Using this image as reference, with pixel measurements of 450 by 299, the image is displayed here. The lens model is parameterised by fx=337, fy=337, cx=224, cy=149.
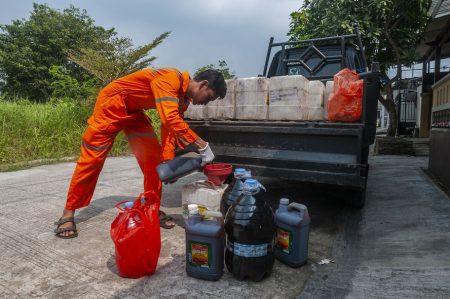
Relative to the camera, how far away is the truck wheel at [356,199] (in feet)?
12.0

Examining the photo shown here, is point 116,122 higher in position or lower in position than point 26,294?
higher

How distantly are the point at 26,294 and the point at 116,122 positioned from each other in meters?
1.50

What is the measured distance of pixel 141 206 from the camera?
7.97 feet

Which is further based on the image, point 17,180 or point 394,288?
point 17,180

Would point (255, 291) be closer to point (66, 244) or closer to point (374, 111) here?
point (66, 244)

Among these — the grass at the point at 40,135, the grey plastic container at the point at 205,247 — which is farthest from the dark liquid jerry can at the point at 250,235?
the grass at the point at 40,135

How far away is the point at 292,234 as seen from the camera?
2455 millimetres

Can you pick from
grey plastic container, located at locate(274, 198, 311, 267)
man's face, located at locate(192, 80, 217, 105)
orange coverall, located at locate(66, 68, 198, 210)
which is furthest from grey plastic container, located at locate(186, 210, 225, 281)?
man's face, located at locate(192, 80, 217, 105)

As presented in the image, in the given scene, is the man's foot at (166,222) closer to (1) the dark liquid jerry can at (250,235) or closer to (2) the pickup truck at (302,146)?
(2) the pickup truck at (302,146)

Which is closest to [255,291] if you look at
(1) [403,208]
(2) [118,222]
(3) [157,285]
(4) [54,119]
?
(3) [157,285]

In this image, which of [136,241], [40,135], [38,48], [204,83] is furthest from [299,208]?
[38,48]

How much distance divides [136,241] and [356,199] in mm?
2513

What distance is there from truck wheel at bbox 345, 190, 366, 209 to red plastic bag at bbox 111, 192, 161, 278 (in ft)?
7.55

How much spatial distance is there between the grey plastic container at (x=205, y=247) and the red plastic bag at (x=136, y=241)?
0.25 m
